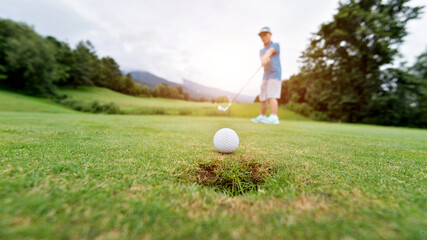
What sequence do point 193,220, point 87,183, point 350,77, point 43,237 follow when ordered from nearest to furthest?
point 43,237 → point 193,220 → point 87,183 → point 350,77

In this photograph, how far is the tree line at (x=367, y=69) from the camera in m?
13.5

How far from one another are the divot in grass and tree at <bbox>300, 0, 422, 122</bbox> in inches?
687

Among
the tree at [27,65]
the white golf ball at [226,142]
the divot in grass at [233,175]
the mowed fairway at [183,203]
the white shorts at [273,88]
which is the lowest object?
the divot in grass at [233,175]

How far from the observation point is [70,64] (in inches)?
1203

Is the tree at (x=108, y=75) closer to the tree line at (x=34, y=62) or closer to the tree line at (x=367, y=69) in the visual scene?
the tree line at (x=34, y=62)

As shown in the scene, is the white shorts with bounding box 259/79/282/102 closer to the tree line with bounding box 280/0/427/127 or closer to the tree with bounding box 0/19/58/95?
the tree line with bounding box 280/0/427/127

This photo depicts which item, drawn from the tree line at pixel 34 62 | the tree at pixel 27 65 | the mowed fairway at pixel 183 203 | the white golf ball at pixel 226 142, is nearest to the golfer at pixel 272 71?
the white golf ball at pixel 226 142

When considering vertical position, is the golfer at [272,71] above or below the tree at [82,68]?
below

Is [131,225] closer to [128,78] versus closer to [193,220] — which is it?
[193,220]

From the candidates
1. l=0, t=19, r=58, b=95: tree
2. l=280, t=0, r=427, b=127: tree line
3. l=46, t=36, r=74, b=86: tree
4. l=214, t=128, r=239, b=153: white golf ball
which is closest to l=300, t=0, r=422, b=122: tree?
l=280, t=0, r=427, b=127: tree line

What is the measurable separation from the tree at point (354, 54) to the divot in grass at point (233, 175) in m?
17.5

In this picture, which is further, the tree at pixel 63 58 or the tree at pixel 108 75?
the tree at pixel 108 75

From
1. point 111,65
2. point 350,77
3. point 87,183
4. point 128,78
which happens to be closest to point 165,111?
point 87,183

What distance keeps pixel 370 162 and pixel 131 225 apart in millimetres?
2103
